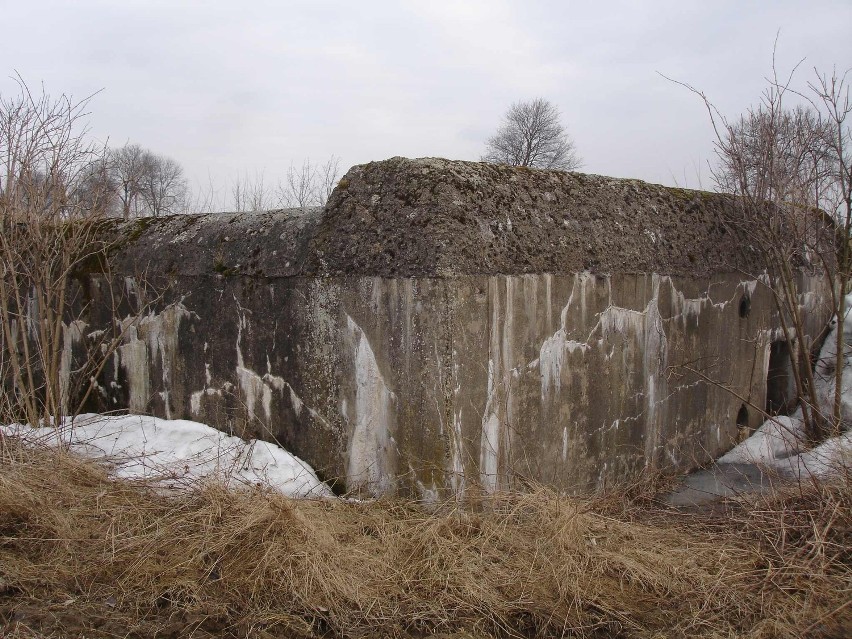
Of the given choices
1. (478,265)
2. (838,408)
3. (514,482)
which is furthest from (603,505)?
(838,408)

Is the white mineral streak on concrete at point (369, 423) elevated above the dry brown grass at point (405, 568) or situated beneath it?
elevated above

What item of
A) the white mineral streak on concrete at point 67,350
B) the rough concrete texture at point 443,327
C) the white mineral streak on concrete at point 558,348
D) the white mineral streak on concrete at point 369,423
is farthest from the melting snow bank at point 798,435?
the white mineral streak on concrete at point 67,350

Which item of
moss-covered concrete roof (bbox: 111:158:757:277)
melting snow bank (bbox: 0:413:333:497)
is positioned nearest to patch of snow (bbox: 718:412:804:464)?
moss-covered concrete roof (bbox: 111:158:757:277)

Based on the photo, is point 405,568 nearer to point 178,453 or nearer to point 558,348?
point 558,348

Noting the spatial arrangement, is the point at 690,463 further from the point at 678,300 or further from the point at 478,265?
the point at 478,265

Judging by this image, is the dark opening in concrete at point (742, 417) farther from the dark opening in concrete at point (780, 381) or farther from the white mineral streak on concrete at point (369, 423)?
the white mineral streak on concrete at point (369, 423)

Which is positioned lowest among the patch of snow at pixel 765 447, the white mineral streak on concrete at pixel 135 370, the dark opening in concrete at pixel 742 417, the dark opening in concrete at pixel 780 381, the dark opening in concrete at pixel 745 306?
the patch of snow at pixel 765 447

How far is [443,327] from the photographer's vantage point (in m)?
3.03

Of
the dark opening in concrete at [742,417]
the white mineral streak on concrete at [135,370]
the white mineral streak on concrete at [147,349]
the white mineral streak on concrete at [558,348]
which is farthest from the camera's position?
the dark opening in concrete at [742,417]

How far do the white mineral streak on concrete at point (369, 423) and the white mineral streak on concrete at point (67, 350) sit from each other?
7.00ft

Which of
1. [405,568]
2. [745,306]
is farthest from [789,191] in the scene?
[405,568]

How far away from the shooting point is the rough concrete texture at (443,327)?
3105 mm

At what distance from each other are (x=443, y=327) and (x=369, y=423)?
56cm

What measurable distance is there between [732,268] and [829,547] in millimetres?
2429
